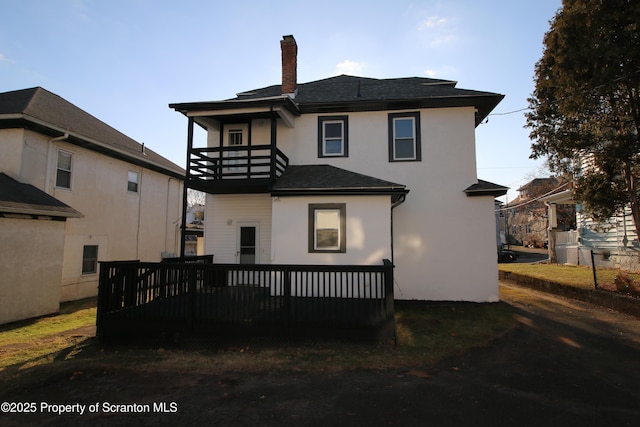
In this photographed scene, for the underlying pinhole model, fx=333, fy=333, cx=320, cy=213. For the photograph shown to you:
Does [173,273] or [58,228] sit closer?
[173,273]

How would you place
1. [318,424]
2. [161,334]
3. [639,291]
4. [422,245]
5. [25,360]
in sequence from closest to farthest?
[318,424] → [25,360] → [161,334] → [639,291] → [422,245]

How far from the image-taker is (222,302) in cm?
704

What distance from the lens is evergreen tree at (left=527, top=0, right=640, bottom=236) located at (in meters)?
8.59

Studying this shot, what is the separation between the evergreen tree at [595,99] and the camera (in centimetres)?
859

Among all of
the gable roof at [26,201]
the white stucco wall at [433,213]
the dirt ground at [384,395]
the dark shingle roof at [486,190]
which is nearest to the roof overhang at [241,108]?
the white stucco wall at [433,213]

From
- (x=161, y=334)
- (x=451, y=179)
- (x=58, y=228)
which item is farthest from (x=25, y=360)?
(x=451, y=179)

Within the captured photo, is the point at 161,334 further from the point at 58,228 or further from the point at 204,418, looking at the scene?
the point at 58,228

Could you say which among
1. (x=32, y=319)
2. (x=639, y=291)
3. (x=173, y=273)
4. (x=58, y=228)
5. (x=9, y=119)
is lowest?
(x=32, y=319)

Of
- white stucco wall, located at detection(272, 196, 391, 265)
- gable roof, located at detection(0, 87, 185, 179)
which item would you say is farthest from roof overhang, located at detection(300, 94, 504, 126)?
gable roof, located at detection(0, 87, 185, 179)

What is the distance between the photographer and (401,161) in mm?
11508

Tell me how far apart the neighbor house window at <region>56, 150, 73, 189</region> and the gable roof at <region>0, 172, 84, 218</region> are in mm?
1447

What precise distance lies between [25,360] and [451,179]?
1173 cm

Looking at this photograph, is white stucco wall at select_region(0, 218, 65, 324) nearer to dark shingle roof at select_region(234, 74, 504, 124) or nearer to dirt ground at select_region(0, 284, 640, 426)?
dirt ground at select_region(0, 284, 640, 426)

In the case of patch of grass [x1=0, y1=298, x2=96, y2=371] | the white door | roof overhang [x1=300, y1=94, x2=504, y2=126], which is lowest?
patch of grass [x1=0, y1=298, x2=96, y2=371]
